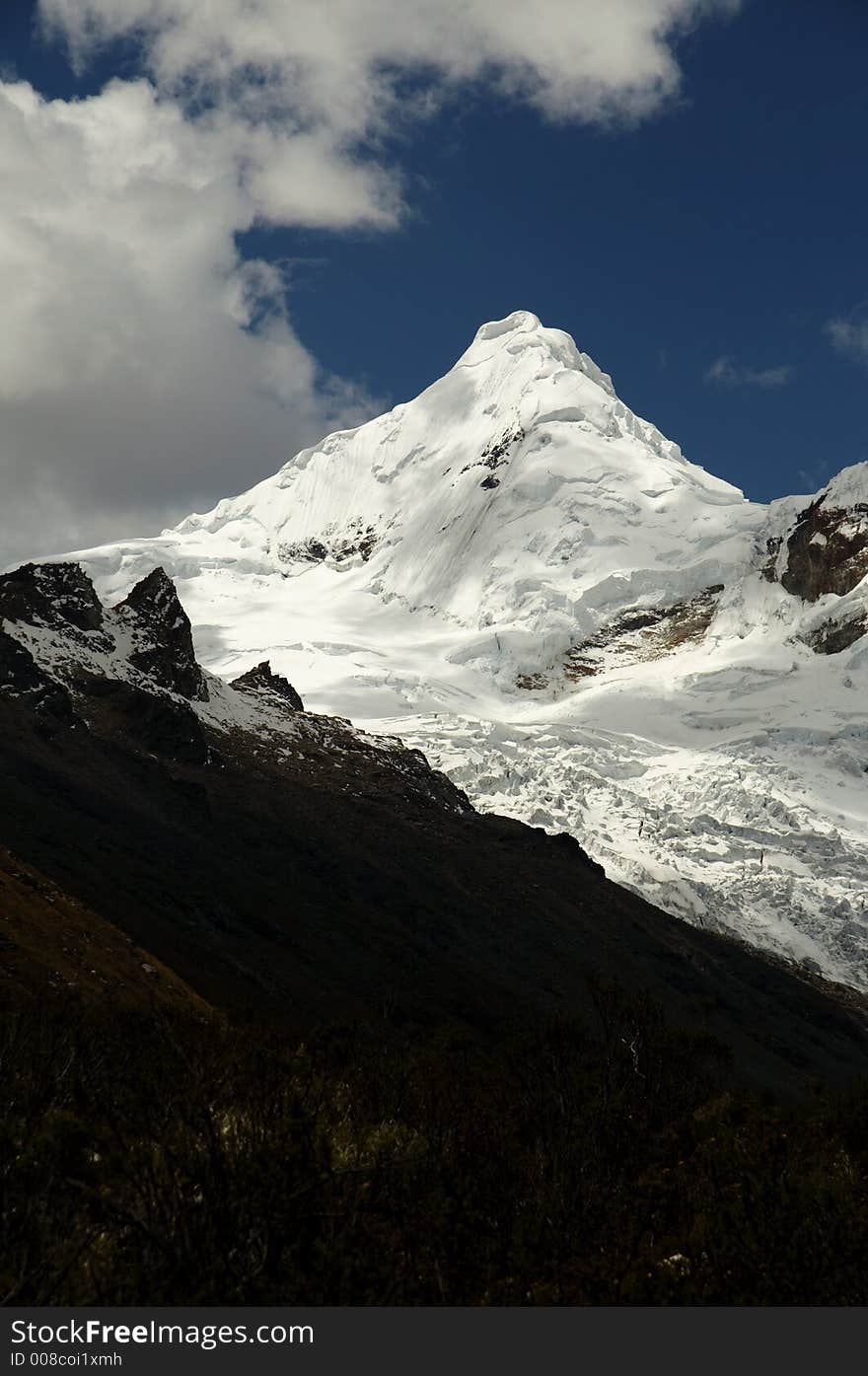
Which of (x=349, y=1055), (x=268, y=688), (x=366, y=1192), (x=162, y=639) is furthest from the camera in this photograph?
(x=268, y=688)

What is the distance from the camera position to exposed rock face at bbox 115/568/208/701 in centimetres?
15275

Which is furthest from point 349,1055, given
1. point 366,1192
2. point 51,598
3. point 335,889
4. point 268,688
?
point 268,688

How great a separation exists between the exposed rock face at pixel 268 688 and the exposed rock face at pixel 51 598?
1032 inches

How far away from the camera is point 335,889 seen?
108 m

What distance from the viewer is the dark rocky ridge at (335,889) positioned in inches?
3275

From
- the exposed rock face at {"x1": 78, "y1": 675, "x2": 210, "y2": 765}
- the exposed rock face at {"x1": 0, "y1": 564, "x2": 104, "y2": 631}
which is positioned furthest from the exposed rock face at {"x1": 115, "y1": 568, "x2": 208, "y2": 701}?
the exposed rock face at {"x1": 78, "y1": 675, "x2": 210, "y2": 765}

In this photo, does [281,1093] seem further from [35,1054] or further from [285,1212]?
[35,1054]

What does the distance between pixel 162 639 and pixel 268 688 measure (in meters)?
23.6

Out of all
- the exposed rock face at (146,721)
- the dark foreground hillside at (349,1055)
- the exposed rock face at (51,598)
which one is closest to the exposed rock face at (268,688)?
the exposed rock face at (51,598)

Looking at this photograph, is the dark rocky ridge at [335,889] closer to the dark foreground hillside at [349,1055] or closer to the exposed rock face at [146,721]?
the exposed rock face at [146,721]

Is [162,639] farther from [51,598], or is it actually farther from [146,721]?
[146,721]

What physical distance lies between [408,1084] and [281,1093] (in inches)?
612

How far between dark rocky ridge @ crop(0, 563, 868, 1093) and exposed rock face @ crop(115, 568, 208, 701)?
3.01 metres

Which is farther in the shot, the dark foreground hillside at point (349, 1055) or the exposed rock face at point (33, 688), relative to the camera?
the exposed rock face at point (33, 688)
